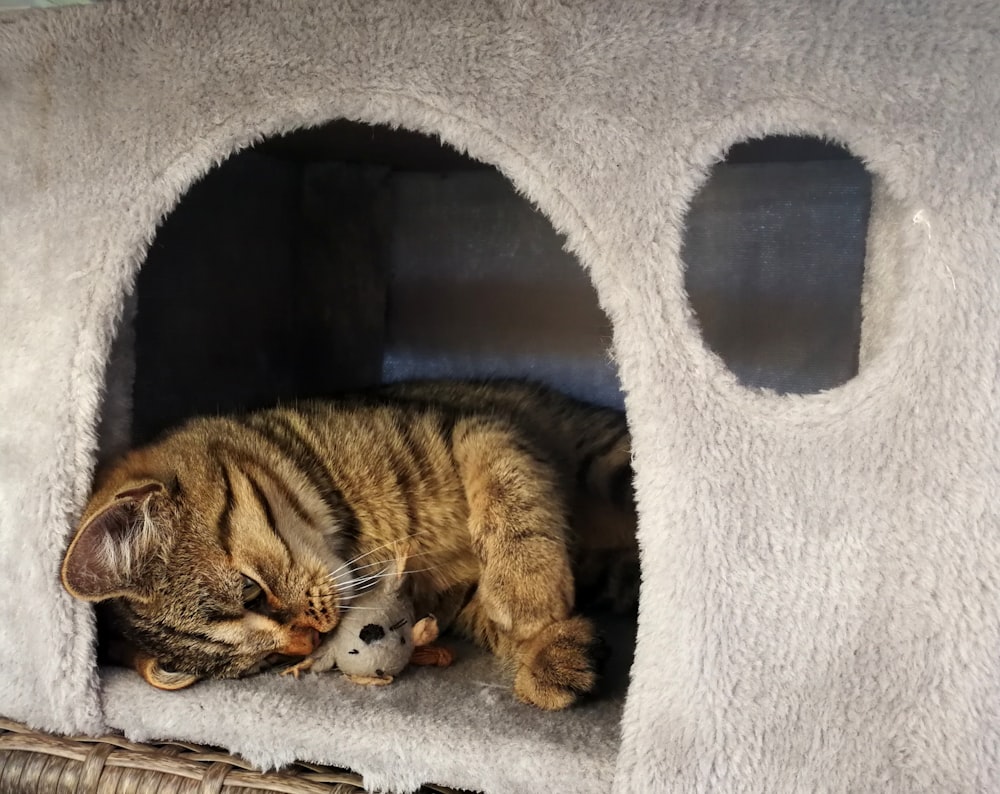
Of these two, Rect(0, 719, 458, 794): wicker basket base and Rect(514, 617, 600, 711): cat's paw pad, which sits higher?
Rect(514, 617, 600, 711): cat's paw pad

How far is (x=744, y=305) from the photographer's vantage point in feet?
5.51

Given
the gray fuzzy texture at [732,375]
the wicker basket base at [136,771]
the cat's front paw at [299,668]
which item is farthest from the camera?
the cat's front paw at [299,668]

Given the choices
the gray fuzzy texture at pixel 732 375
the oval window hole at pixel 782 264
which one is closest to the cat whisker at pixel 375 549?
the gray fuzzy texture at pixel 732 375

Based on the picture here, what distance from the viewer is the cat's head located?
3.32 ft

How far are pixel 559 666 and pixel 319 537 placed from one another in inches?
16.6

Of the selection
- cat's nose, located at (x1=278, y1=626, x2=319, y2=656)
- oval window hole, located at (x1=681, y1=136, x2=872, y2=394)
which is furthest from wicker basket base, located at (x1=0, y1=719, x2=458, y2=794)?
oval window hole, located at (x1=681, y1=136, x2=872, y2=394)

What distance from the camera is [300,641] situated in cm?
107

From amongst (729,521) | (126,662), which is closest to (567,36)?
(729,521)

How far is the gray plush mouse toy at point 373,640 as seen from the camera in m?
1.07

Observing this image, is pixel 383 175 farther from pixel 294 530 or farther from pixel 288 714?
pixel 288 714

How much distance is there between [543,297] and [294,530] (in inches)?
39.9

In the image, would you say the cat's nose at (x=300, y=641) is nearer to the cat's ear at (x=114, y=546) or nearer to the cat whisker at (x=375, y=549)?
the cat whisker at (x=375, y=549)

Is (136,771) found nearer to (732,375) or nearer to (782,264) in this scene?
(732,375)

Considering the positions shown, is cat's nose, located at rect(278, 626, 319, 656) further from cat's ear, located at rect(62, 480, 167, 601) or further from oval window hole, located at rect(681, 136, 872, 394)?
oval window hole, located at rect(681, 136, 872, 394)
